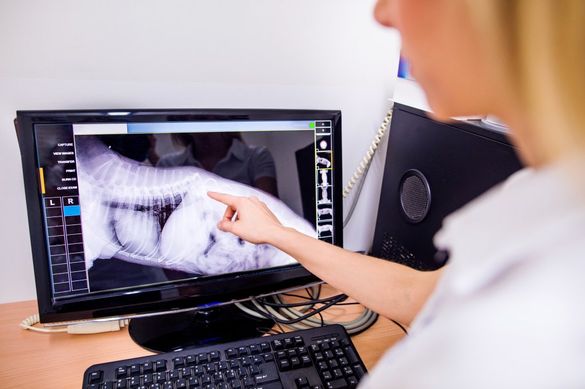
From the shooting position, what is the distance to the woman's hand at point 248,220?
0.83 metres

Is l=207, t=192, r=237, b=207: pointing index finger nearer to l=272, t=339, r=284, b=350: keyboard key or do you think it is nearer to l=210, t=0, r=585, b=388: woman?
Result: l=272, t=339, r=284, b=350: keyboard key

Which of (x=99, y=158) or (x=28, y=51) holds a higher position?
(x=28, y=51)

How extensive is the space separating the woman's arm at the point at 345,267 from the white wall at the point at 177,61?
269mm

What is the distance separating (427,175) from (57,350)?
79cm

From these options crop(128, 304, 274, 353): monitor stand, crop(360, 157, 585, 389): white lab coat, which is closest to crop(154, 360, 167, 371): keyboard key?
crop(128, 304, 274, 353): monitor stand

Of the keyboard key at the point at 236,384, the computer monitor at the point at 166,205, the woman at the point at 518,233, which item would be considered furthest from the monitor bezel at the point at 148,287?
the woman at the point at 518,233

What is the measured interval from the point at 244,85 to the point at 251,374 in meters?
0.58

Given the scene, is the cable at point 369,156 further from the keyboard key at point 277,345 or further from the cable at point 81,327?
the cable at point 81,327

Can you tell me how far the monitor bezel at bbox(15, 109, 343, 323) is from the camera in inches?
29.6

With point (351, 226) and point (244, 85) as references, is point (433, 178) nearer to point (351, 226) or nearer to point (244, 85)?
point (351, 226)

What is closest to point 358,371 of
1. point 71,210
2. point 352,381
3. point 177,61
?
point 352,381

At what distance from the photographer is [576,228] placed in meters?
0.32

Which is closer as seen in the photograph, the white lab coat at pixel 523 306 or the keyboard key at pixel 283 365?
the white lab coat at pixel 523 306

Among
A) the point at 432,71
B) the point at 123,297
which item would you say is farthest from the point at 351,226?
the point at 432,71
